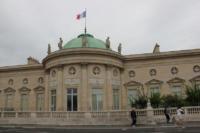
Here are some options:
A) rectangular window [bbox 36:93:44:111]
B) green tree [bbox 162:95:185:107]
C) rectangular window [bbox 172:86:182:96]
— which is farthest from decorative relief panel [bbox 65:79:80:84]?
rectangular window [bbox 172:86:182:96]

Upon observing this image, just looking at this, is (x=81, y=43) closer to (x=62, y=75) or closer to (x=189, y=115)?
(x=62, y=75)

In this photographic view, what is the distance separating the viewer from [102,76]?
36.1 m

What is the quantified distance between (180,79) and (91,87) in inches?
455

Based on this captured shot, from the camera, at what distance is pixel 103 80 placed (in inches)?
1421

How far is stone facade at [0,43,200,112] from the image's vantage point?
35281 millimetres

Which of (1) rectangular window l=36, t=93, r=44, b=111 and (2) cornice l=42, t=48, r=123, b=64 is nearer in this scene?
(2) cornice l=42, t=48, r=123, b=64

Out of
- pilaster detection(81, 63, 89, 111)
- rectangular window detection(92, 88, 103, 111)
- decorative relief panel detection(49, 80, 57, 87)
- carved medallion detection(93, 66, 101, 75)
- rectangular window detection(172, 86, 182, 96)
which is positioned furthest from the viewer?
rectangular window detection(172, 86, 182, 96)

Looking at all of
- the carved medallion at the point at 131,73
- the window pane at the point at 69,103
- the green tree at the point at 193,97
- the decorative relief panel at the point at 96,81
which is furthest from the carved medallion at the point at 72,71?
the green tree at the point at 193,97

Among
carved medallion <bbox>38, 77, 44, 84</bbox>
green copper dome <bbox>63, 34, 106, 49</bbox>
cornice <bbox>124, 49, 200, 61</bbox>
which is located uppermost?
green copper dome <bbox>63, 34, 106, 49</bbox>

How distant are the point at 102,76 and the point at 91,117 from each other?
904cm

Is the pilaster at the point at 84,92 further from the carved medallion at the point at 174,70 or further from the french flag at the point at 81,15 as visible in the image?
the carved medallion at the point at 174,70

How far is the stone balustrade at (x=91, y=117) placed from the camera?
25947 mm

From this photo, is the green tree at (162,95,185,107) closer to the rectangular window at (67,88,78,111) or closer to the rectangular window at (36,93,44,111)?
the rectangular window at (67,88,78,111)

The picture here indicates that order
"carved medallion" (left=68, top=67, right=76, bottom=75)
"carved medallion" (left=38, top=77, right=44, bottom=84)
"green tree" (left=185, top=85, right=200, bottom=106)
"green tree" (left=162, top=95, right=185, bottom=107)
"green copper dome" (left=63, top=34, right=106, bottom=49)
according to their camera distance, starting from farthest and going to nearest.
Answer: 1. "carved medallion" (left=38, top=77, right=44, bottom=84)
2. "green copper dome" (left=63, top=34, right=106, bottom=49)
3. "carved medallion" (left=68, top=67, right=76, bottom=75)
4. "green tree" (left=162, top=95, right=185, bottom=107)
5. "green tree" (left=185, top=85, right=200, bottom=106)
